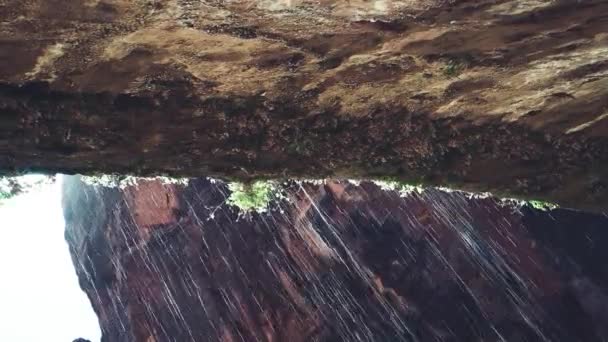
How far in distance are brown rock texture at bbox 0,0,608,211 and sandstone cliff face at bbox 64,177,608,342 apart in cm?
750

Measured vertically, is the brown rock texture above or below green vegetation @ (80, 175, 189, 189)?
above

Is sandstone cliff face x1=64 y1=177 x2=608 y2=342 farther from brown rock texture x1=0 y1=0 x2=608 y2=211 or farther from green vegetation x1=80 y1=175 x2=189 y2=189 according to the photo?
brown rock texture x1=0 y1=0 x2=608 y2=211

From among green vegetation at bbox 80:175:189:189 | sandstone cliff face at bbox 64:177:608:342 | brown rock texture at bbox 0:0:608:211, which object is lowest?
sandstone cliff face at bbox 64:177:608:342

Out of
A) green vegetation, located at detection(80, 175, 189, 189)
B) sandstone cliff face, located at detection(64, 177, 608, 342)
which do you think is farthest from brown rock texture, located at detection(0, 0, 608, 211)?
sandstone cliff face, located at detection(64, 177, 608, 342)

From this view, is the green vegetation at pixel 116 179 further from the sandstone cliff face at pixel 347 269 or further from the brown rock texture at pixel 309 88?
the sandstone cliff face at pixel 347 269

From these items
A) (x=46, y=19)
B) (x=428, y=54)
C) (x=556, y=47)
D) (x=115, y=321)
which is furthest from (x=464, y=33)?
(x=115, y=321)

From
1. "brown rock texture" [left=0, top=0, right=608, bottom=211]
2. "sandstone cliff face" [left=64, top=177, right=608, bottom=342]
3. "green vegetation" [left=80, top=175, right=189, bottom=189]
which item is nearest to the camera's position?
"brown rock texture" [left=0, top=0, right=608, bottom=211]

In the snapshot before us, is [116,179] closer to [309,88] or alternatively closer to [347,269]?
[309,88]

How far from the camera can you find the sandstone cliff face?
13508 mm

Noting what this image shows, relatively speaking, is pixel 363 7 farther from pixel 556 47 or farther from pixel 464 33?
pixel 556 47

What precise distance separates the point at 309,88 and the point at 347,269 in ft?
33.9

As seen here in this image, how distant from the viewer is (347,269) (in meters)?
14.5

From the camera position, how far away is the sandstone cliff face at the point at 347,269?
44.3 feet

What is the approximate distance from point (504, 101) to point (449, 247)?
30.4 feet
